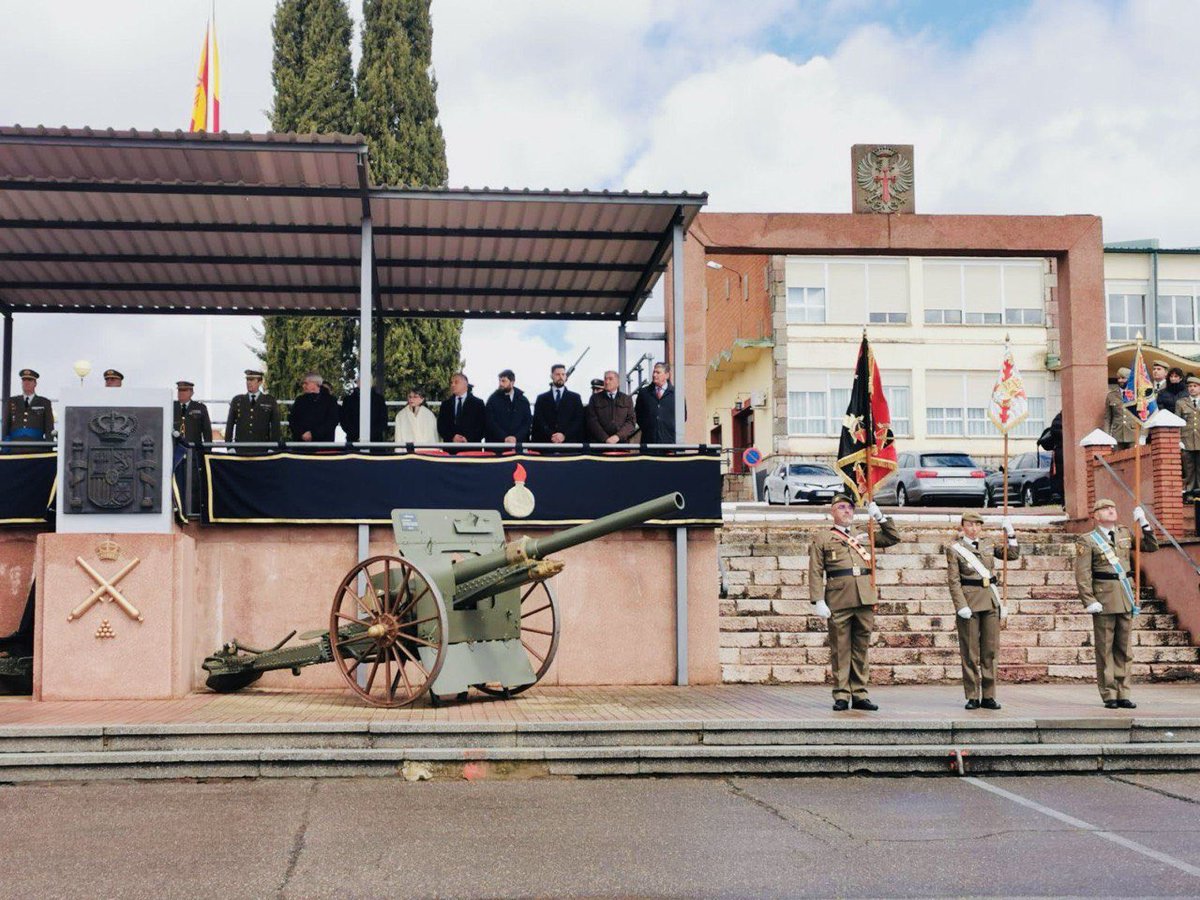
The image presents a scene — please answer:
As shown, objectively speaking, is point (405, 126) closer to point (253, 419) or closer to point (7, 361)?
point (7, 361)

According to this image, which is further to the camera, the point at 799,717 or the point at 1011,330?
the point at 1011,330

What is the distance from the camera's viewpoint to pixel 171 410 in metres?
12.9

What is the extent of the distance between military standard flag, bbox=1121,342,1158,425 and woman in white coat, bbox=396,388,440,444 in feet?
28.4

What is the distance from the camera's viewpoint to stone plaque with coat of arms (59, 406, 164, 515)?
1266cm

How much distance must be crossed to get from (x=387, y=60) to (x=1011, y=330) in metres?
23.2

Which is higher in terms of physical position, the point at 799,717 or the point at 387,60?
the point at 387,60

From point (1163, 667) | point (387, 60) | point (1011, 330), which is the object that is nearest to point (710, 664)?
point (1163, 667)

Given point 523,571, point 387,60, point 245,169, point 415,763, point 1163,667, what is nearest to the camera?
point 415,763

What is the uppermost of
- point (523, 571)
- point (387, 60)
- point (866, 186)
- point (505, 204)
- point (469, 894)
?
point (387, 60)

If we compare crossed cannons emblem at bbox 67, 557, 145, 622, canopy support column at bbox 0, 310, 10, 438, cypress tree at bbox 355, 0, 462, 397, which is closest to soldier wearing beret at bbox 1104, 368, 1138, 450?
crossed cannons emblem at bbox 67, 557, 145, 622

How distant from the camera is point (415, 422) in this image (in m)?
15.5

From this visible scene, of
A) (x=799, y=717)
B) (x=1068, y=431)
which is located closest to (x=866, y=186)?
(x=1068, y=431)

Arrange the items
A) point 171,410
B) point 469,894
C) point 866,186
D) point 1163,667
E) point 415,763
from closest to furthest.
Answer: point 469,894 → point 415,763 → point 171,410 → point 1163,667 → point 866,186

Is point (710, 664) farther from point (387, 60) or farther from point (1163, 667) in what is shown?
point (387, 60)
